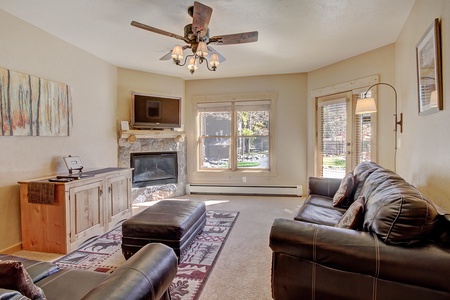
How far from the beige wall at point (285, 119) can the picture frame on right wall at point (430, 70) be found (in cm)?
278

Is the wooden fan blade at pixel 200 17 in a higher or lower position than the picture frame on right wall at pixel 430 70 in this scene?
higher

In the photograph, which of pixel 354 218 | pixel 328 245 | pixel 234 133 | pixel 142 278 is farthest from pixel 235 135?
pixel 142 278

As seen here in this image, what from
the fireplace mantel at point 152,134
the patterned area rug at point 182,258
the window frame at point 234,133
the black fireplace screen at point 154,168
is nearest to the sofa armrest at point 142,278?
the patterned area rug at point 182,258

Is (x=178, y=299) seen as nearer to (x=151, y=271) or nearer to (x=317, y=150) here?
(x=151, y=271)

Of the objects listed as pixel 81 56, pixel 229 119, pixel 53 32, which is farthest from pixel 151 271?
pixel 229 119

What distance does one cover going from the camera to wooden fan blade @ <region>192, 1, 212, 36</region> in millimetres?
2182

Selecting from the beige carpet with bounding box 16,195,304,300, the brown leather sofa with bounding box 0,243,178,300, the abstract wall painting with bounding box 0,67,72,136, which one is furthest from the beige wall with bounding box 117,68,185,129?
the brown leather sofa with bounding box 0,243,178,300

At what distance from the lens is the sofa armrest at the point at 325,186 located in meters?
3.34

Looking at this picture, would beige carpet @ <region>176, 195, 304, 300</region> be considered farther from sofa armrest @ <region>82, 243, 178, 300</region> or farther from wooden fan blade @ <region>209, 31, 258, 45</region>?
wooden fan blade @ <region>209, 31, 258, 45</region>

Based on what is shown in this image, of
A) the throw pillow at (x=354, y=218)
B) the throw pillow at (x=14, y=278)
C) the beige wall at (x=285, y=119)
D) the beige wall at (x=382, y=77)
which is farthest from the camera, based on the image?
the beige wall at (x=285, y=119)

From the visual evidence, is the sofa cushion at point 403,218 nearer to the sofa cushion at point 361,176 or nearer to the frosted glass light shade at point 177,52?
the sofa cushion at point 361,176

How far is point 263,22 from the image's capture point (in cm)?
288

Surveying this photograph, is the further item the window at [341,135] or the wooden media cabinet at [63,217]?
the window at [341,135]

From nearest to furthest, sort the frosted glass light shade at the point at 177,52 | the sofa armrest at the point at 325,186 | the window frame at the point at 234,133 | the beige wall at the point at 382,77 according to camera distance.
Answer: the frosted glass light shade at the point at 177,52
the sofa armrest at the point at 325,186
the beige wall at the point at 382,77
the window frame at the point at 234,133
